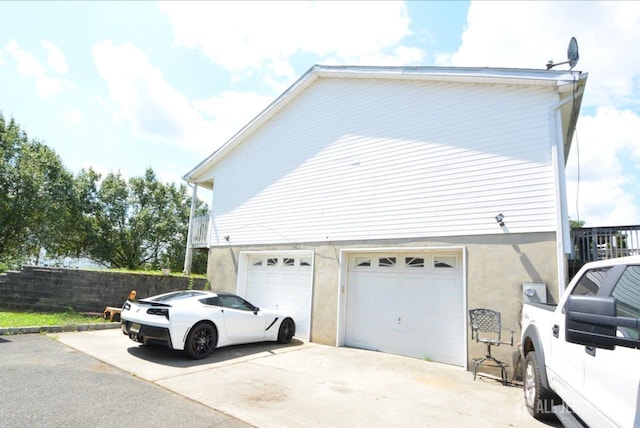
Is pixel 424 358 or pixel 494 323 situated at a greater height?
pixel 494 323

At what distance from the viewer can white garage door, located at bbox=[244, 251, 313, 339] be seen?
9.97m

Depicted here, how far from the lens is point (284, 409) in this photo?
4.63 m

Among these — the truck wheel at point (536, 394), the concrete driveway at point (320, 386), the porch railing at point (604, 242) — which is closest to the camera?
the truck wheel at point (536, 394)

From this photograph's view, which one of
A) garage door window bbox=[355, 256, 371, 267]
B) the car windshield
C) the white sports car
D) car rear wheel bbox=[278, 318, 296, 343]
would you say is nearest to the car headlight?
the white sports car

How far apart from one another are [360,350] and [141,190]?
2292cm

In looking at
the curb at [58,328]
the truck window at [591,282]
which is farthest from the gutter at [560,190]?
the curb at [58,328]

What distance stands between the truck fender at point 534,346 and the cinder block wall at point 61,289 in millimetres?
9966

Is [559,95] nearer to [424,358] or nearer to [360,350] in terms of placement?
[424,358]

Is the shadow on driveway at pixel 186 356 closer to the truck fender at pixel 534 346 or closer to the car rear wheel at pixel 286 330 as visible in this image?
the car rear wheel at pixel 286 330

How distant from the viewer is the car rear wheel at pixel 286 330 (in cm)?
889

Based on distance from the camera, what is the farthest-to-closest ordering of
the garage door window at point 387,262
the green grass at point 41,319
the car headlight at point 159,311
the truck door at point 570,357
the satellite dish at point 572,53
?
the garage door window at point 387,262 < the green grass at point 41,319 < the satellite dish at point 572,53 < the car headlight at point 159,311 < the truck door at point 570,357

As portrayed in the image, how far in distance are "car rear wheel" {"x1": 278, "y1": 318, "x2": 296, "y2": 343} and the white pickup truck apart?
5.74 meters

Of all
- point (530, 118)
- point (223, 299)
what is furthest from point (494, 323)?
point (223, 299)

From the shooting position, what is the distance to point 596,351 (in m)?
2.87
